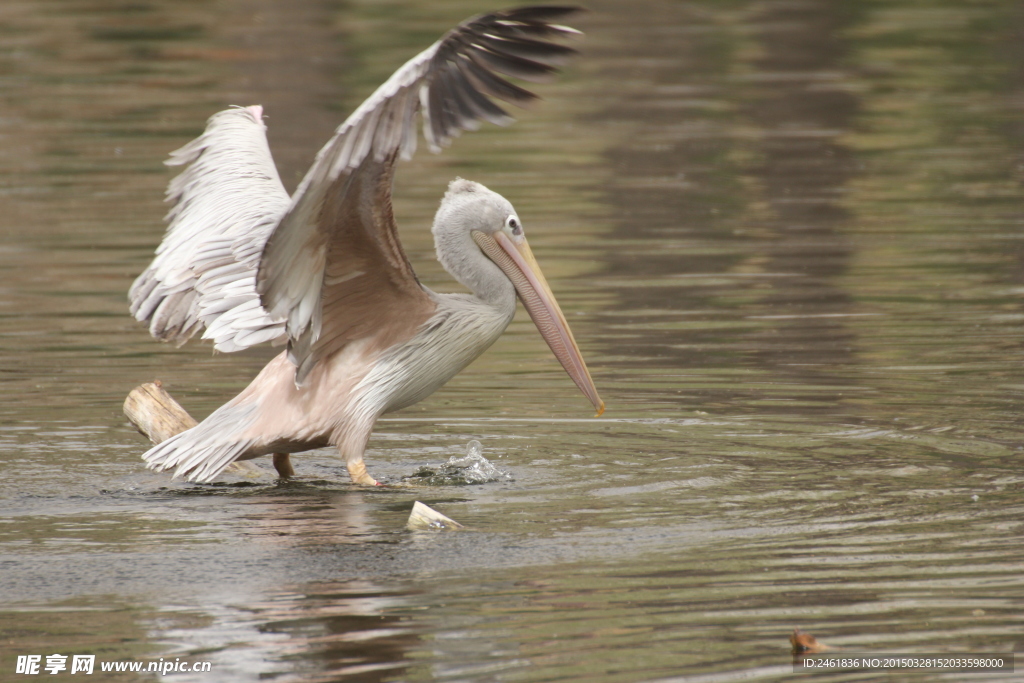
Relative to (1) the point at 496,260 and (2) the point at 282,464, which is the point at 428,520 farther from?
(1) the point at 496,260

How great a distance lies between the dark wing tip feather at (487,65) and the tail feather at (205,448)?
1628 millimetres

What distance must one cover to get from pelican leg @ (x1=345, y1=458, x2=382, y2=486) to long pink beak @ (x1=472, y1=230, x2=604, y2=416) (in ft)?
3.06

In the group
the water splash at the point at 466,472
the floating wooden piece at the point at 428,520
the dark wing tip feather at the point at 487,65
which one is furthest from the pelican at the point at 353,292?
the floating wooden piece at the point at 428,520

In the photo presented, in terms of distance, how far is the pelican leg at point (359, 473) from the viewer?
6.26 m

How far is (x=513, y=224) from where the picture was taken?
260 inches

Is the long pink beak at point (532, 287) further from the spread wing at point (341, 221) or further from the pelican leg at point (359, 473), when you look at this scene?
the pelican leg at point (359, 473)

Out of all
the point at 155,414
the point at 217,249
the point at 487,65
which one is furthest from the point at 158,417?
the point at 487,65

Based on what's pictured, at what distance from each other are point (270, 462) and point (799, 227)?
222 inches

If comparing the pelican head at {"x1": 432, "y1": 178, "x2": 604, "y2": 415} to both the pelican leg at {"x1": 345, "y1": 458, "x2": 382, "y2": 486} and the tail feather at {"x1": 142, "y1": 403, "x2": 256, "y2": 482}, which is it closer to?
the pelican leg at {"x1": 345, "y1": 458, "x2": 382, "y2": 486}

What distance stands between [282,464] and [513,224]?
1.38 metres

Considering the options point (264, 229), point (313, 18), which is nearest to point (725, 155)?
point (264, 229)

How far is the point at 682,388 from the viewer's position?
25.1ft

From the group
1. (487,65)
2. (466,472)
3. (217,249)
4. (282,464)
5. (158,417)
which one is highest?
(487,65)

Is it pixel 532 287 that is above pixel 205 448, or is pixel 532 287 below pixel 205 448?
above
